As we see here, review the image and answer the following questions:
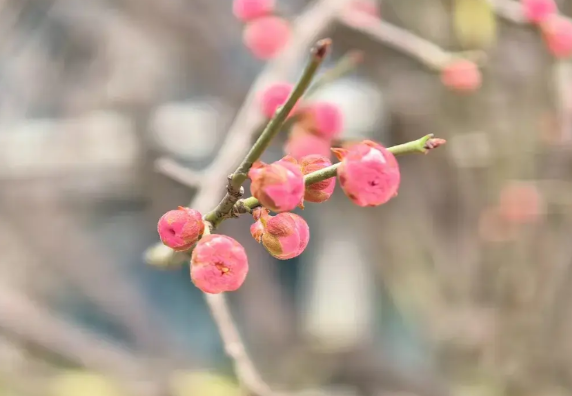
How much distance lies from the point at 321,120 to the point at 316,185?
0.84ft

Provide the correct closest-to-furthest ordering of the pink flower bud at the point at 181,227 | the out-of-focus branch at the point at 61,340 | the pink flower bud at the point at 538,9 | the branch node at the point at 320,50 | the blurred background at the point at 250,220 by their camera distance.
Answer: the branch node at the point at 320,50 → the pink flower bud at the point at 181,227 → the pink flower bud at the point at 538,9 → the out-of-focus branch at the point at 61,340 → the blurred background at the point at 250,220

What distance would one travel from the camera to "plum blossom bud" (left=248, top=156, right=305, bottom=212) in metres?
0.28

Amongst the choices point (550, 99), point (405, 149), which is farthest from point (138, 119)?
point (405, 149)

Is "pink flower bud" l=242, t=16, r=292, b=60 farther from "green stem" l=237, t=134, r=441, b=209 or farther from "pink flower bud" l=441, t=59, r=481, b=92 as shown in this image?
"green stem" l=237, t=134, r=441, b=209

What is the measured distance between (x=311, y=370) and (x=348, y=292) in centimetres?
60

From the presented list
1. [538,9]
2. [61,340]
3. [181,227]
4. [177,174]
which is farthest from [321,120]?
[61,340]

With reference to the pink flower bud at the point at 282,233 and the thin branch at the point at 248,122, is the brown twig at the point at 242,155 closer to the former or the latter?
the thin branch at the point at 248,122

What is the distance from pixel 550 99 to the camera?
1.32 metres

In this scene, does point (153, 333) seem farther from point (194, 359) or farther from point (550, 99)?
point (550, 99)

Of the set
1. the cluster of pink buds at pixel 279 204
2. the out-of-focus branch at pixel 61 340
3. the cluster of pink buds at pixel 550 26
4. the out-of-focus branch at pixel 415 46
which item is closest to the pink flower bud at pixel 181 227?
the cluster of pink buds at pixel 279 204

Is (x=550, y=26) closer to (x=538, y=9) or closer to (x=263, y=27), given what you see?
(x=538, y=9)

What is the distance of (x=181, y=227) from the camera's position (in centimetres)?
33

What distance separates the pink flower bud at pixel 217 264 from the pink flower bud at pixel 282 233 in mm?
23

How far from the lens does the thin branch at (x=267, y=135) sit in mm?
229
